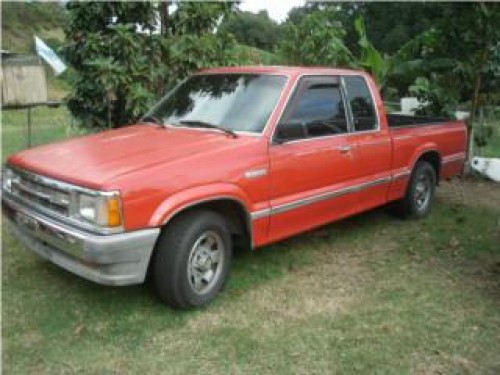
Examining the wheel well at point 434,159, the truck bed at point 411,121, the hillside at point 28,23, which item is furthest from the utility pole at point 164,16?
the hillside at point 28,23

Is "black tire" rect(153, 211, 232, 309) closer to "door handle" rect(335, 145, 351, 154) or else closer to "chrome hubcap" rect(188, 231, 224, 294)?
"chrome hubcap" rect(188, 231, 224, 294)

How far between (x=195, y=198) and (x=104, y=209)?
72 centimetres

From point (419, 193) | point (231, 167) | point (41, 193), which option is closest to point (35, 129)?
point (419, 193)

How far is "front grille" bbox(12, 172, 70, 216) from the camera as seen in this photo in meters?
4.25

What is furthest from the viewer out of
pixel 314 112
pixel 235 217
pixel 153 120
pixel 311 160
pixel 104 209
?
pixel 153 120

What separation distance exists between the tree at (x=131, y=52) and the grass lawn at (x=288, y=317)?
244 centimetres

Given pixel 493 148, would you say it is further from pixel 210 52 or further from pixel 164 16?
pixel 164 16

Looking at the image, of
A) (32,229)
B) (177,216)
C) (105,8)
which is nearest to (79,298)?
(32,229)

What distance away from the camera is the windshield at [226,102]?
523 cm

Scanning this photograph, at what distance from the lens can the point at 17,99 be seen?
8828 mm

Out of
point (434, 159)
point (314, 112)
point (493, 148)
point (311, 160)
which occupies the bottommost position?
point (493, 148)

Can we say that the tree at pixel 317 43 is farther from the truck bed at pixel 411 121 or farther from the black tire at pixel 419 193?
the black tire at pixel 419 193

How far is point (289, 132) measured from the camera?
5184mm

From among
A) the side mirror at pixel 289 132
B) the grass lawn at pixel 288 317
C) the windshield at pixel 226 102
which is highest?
the windshield at pixel 226 102
